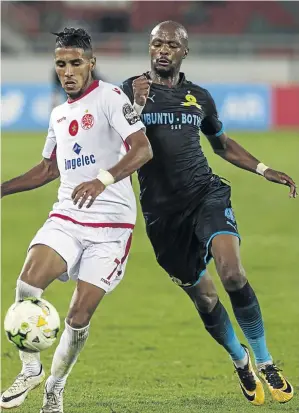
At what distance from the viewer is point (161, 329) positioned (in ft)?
34.0

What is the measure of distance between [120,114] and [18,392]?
6.29ft

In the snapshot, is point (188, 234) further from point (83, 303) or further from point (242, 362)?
point (83, 303)

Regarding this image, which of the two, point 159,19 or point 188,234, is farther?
point 159,19

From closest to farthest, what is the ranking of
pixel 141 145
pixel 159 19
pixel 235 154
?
pixel 141 145
pixel 235 154
pixel 159 19

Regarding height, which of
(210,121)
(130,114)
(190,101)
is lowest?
(210,121)

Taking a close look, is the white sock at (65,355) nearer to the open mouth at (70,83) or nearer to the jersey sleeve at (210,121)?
the open mouth at (70,83)

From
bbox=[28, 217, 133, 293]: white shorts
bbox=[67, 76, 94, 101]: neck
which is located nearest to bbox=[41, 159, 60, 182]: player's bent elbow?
bbox=[28, 217, 133, 293]: white shorts

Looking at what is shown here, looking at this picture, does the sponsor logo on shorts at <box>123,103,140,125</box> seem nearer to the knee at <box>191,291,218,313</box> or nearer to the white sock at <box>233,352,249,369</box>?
the knee at <box>191,291,218,313</box>

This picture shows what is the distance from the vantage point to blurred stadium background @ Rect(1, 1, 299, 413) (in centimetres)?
812

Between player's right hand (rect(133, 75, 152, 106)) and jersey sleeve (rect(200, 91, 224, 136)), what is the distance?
1.78 ft

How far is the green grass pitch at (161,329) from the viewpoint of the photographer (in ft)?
24.3

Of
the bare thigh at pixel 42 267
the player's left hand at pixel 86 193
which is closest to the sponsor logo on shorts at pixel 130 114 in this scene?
the player's left hand at pixel 86 193

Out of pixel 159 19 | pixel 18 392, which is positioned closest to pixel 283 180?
pixel 18 392

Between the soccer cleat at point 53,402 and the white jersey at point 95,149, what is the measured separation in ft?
3.65
